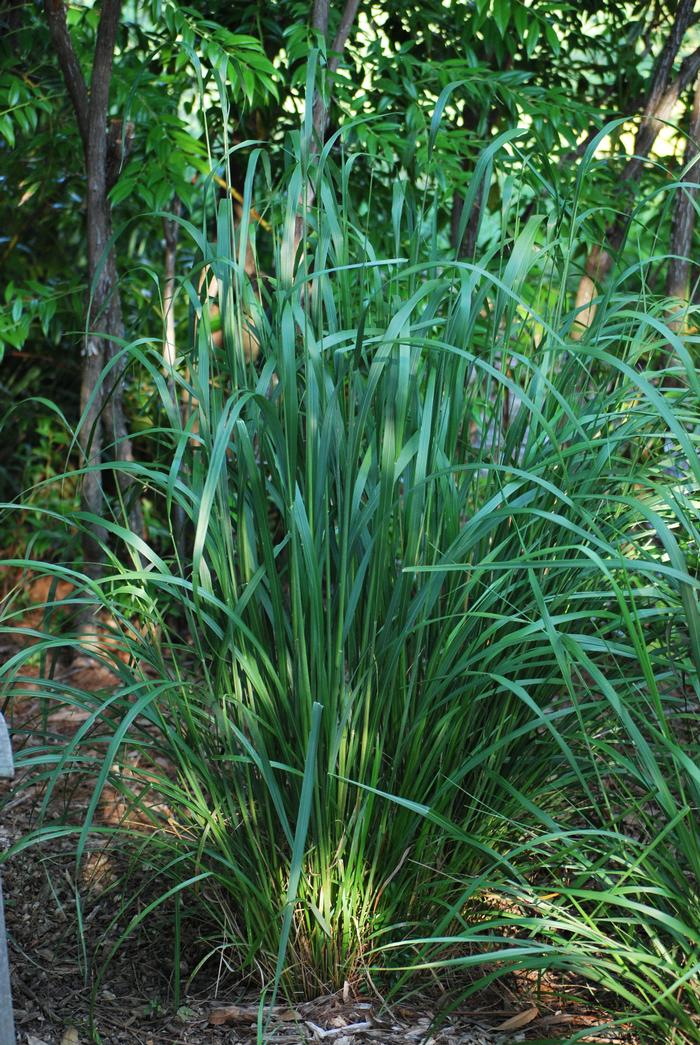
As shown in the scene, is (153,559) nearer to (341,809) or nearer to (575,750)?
(341,809)

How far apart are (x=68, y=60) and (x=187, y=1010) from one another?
1884 mm

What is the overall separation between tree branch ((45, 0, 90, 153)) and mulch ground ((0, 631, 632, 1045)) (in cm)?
143

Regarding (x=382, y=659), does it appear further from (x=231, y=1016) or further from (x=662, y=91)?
(x=662, y=91)

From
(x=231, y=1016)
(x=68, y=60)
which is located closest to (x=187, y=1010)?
(x=231, y=1016)

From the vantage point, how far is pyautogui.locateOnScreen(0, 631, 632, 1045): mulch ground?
1308 mm

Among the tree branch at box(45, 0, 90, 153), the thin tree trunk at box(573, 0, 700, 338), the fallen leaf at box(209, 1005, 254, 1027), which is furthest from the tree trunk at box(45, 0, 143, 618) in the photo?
the thin tree trunk at box(573, 0, 700, 338)

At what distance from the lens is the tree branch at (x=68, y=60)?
2.19 meters

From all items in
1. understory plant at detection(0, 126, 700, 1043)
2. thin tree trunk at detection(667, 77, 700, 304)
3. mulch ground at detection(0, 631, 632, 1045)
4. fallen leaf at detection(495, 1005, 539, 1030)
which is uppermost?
thin tree trunk at detection(667, 77, 700, 304)

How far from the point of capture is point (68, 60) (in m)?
2.25

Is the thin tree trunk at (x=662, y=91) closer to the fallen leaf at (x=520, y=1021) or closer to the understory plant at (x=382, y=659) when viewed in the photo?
the understory plant at (x=382, y=659)

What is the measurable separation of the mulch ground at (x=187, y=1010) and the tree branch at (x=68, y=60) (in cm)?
143

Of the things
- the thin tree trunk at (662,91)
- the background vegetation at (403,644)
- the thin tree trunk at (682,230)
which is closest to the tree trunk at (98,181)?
the background vegetation at (403,644)

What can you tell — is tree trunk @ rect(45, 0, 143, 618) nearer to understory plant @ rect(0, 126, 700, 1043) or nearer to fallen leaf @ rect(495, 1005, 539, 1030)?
understory plant @ rect(0, 126, 700, 1043)

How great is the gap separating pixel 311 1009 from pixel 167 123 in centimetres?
169
